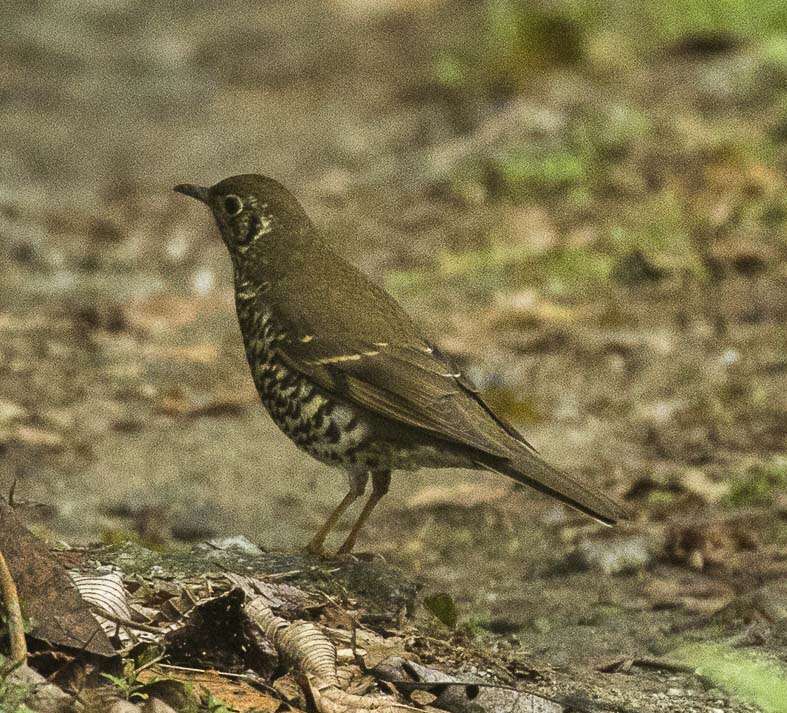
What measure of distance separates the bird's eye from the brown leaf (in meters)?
2.20

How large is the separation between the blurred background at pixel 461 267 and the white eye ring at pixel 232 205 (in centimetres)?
138

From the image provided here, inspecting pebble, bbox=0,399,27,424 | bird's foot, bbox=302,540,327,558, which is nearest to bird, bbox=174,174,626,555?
bird's foot, bbox=302,540,327,558

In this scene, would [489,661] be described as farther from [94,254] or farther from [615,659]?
[94,254]

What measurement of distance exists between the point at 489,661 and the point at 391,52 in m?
10.6

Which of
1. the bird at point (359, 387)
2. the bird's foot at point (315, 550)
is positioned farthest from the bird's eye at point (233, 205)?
the bird's foot at point (315, 550)

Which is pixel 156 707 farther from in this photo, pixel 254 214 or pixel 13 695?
pixel 254 214

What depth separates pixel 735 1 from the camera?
1348 centimetres

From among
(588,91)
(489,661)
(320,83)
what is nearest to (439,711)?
(489,661)

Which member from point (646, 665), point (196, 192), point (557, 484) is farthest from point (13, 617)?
point (196, 192)

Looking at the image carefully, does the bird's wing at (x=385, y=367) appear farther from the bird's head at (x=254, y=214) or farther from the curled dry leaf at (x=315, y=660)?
the curled dry leaf at (x=315, y=660)

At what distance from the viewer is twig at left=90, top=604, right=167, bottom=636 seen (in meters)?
3.91

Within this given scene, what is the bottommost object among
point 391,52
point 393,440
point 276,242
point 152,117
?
point 393,440

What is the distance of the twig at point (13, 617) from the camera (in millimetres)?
3541

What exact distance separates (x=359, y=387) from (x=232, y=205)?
1.09 m
